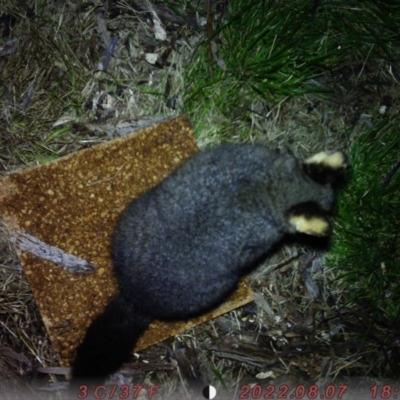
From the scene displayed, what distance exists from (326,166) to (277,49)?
83 centimetres

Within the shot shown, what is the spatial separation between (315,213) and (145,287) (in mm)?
907

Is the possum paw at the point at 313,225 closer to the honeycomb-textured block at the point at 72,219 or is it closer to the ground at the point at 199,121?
the ground at the point at 199,121

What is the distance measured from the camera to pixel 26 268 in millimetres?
2949

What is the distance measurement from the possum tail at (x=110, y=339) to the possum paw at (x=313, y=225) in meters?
0.95

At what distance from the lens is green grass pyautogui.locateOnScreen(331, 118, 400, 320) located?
10.0ft

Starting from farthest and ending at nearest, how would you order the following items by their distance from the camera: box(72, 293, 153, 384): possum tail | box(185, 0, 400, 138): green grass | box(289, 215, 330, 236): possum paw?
1. box(185, 0, 400, 138): green grass
2. box(72, 293, 153, 384): possum tail
3. box(289, 215, 330, 236): possum paw

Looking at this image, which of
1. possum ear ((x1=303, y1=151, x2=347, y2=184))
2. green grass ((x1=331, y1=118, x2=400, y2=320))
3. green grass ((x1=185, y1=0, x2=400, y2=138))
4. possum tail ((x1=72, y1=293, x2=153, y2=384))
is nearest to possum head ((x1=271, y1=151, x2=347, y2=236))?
possum ear ((x1=303, y1=151, x2=347, y2=184))

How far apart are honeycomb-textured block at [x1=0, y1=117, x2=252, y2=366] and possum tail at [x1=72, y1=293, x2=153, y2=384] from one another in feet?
0.24

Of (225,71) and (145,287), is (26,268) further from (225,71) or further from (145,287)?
(225,71)

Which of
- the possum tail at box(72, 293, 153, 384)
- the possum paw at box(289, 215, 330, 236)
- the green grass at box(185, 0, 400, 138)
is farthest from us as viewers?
the green grass at box(185, 0, 400, 138)

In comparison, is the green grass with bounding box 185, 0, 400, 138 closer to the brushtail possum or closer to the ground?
the ground

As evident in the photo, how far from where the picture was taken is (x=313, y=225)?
255 cm

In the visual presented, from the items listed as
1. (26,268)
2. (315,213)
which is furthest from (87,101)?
(315,213)

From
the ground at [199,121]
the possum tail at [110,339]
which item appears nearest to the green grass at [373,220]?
the ground at [199,121]
